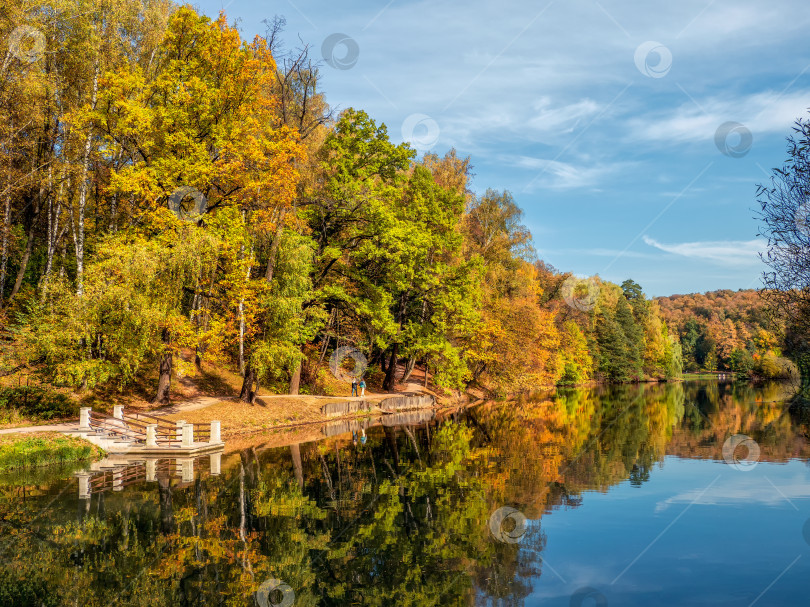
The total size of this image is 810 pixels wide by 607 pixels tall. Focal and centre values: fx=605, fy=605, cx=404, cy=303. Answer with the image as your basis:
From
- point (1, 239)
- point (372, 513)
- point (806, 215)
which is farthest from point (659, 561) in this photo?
point (1, 239)

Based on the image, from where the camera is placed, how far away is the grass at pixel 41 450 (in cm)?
2024

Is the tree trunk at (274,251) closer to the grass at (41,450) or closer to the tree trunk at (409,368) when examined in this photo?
the grass at (41,450)

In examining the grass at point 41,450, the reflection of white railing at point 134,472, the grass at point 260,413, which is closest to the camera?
the reflection of white railing at point 134,472

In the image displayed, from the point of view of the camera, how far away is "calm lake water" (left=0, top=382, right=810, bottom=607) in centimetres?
1048

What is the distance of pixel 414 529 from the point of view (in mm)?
13930

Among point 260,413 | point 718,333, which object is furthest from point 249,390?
point 718,333

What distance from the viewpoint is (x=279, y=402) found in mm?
34625

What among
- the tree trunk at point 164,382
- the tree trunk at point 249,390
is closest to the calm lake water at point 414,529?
the tree trunk at point 164,382

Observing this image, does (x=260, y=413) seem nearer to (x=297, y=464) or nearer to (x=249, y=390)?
(x=249, y=390)

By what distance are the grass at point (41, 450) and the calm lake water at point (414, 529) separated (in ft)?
5.10

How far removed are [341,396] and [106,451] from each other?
65.0ft

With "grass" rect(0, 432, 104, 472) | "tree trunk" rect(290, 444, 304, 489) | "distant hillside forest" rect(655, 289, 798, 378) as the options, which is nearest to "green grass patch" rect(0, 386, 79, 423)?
"grass" rect(0, 432, 104, 472)

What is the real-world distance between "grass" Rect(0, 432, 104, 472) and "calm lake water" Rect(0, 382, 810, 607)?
61.2 inches

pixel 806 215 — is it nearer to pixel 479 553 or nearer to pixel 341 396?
pixel 479 553
